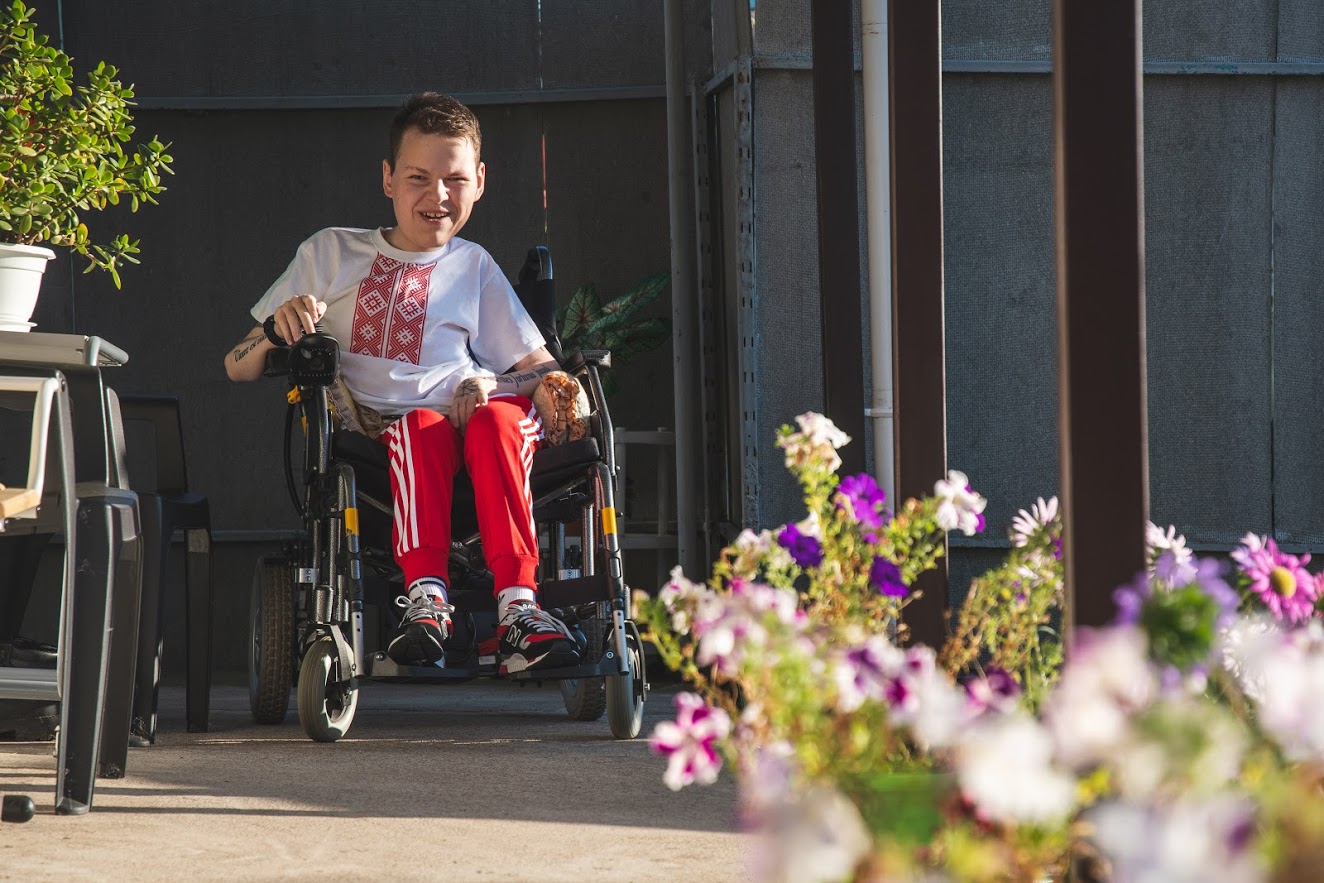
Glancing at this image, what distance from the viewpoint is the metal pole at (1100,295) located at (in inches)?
50.3

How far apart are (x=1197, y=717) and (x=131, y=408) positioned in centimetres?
287

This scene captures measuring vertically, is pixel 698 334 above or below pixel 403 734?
above

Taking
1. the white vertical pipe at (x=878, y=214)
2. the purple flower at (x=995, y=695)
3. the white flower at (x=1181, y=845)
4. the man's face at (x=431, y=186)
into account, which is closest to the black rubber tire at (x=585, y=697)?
the white vertical pipe at (x=878, y=214)

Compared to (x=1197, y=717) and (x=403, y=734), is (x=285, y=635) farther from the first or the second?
(x=1197, y=717)

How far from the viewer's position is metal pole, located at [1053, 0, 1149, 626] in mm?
1277

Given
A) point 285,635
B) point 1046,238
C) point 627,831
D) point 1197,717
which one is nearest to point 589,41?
point 1046,238

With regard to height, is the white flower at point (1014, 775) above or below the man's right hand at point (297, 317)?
below

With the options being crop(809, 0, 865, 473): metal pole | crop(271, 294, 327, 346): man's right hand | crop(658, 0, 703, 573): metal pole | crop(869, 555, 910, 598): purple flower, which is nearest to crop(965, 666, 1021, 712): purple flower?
crop(869, 555, 910, 598): purple flower

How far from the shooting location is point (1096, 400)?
4.26 feet

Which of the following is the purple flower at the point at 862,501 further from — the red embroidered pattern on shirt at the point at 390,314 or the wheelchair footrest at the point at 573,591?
the red embroidered pattern on shirt at the point at 390,314

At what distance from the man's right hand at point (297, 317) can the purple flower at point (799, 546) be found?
1431 mm

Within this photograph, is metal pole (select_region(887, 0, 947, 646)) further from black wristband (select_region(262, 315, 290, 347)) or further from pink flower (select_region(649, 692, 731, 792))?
black wristband (select_region(262, 315, 290, 347))

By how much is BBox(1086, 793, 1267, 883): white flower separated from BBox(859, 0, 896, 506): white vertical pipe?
262 centimetres

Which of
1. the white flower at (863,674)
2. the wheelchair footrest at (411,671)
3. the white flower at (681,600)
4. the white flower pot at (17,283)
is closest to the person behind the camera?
the white flower at (863,674)
